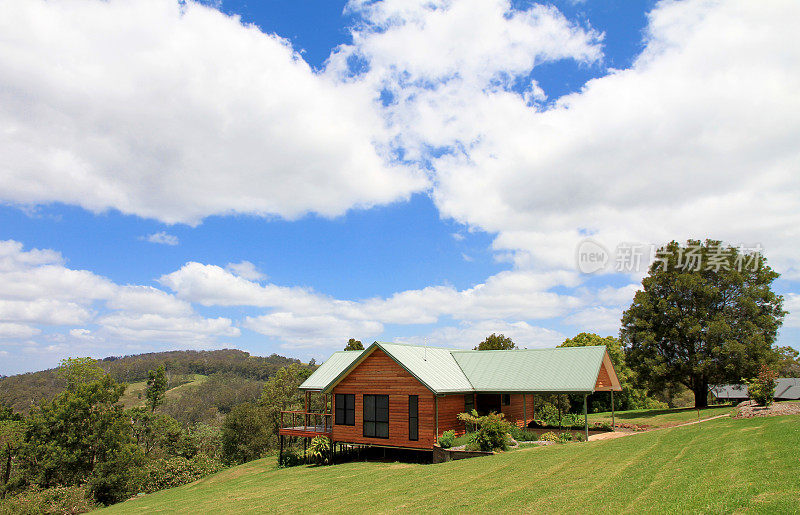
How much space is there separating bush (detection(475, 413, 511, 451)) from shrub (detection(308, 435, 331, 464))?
373 inches

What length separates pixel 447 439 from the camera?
22844 mm

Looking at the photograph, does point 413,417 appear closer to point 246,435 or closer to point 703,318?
point 703,318

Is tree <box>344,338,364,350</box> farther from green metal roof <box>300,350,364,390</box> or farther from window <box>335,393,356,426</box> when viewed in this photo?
window <box>335,393,356,426</box>

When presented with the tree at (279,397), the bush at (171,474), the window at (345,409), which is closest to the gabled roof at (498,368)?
the window at (345,409)

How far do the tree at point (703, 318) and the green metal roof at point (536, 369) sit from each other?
14.7 metres

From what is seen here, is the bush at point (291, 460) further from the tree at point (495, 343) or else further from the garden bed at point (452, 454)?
the tree at point (495, 343)

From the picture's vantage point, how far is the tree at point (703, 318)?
116 ft

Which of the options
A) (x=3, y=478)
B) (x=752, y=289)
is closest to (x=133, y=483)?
(x=3, y=478)

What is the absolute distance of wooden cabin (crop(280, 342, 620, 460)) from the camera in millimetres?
24375

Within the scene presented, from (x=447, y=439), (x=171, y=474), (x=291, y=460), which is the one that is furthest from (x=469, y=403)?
(x=171, y=474)

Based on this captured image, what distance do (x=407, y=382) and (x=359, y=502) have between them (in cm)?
1116

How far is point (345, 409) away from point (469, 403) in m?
6.82

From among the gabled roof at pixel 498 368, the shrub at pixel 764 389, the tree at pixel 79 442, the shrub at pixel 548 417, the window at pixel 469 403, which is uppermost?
the gabled roof at pixel 498 368

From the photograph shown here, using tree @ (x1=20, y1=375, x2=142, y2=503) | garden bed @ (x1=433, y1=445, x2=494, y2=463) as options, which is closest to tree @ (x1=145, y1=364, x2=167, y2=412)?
tree @ (x1=20, y1=375, x2=142, y2=503)
